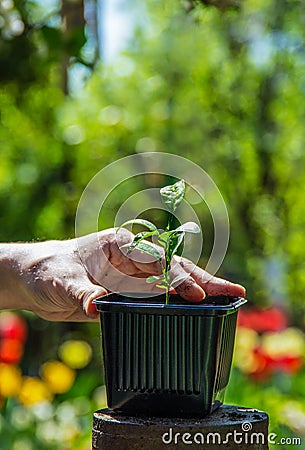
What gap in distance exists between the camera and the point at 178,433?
977 millimetres

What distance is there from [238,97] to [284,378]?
260 centimetres

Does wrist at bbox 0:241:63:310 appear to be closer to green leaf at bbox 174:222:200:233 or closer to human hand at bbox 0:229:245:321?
human hand at bbox 0:229:245:321

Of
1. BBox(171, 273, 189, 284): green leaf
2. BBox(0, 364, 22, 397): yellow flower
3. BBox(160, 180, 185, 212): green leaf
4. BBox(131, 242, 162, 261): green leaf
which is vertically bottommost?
BBox(0, 364, 22, 397): yellow flower

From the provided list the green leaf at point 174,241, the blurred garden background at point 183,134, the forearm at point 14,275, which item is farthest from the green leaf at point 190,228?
the blurred garden background at point 183,134

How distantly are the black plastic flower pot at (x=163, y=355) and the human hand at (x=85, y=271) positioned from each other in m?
0.13

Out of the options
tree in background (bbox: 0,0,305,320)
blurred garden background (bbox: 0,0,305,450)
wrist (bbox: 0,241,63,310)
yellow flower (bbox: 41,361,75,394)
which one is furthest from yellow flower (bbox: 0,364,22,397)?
wrist (bbox: 0,241,63,310)

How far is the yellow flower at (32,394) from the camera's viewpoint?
333 cm

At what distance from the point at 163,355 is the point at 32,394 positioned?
2.46 m

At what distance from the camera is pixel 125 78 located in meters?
5.42

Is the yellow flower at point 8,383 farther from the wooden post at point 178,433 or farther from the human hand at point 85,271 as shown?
the wooden post at point 178,433

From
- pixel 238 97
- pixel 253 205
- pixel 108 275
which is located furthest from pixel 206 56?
pixel 108 275

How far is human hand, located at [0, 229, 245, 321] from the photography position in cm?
120

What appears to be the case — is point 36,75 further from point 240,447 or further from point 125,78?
point 125,78

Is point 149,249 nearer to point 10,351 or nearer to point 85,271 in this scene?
point 85,271
